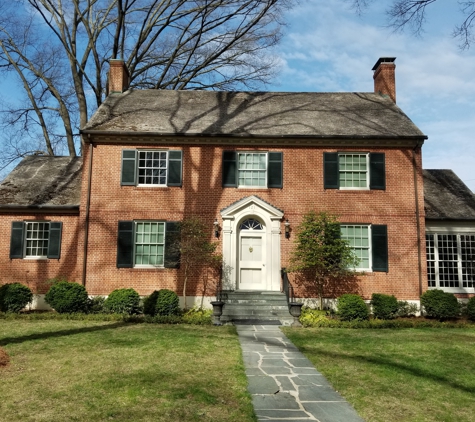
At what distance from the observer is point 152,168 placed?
1469 cm

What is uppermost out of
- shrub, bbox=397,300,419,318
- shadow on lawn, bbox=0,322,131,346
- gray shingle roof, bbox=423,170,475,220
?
gray shingle roof, bbox=423,170,475,220

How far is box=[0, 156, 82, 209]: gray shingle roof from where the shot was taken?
595 inches

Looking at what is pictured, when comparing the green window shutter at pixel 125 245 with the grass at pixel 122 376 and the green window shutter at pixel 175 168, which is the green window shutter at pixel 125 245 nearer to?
the green window shutter at pixel 175 168

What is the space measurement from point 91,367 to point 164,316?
5.15 m

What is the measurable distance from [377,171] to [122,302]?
30.7ft

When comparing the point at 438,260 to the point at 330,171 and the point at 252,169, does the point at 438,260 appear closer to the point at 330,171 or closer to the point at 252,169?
the point at 330,171

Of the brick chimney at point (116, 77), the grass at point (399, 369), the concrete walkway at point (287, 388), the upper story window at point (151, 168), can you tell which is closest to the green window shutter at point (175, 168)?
the upper story window at point (151, 168)

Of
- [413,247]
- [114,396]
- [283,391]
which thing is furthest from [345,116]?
[114,396]

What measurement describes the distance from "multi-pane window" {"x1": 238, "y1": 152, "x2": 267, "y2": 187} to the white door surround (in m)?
0.69

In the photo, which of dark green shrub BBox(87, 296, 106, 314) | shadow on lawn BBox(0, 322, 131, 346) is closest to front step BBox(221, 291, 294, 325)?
shadow on lawn BBox(0, 322, 131, 346)

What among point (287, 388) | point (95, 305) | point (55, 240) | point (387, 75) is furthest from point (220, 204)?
point (387, 75)

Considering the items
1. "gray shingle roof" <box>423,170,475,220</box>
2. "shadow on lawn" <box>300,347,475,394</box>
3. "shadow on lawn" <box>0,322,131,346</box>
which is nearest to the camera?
"shadow on lawn" <box>300,347,475,394</box>

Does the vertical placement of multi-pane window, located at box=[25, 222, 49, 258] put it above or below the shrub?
above

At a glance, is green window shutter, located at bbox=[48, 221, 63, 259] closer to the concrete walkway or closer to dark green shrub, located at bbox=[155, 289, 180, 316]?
dark green shrub, located at bbox=[155, 289, 180, 316]
